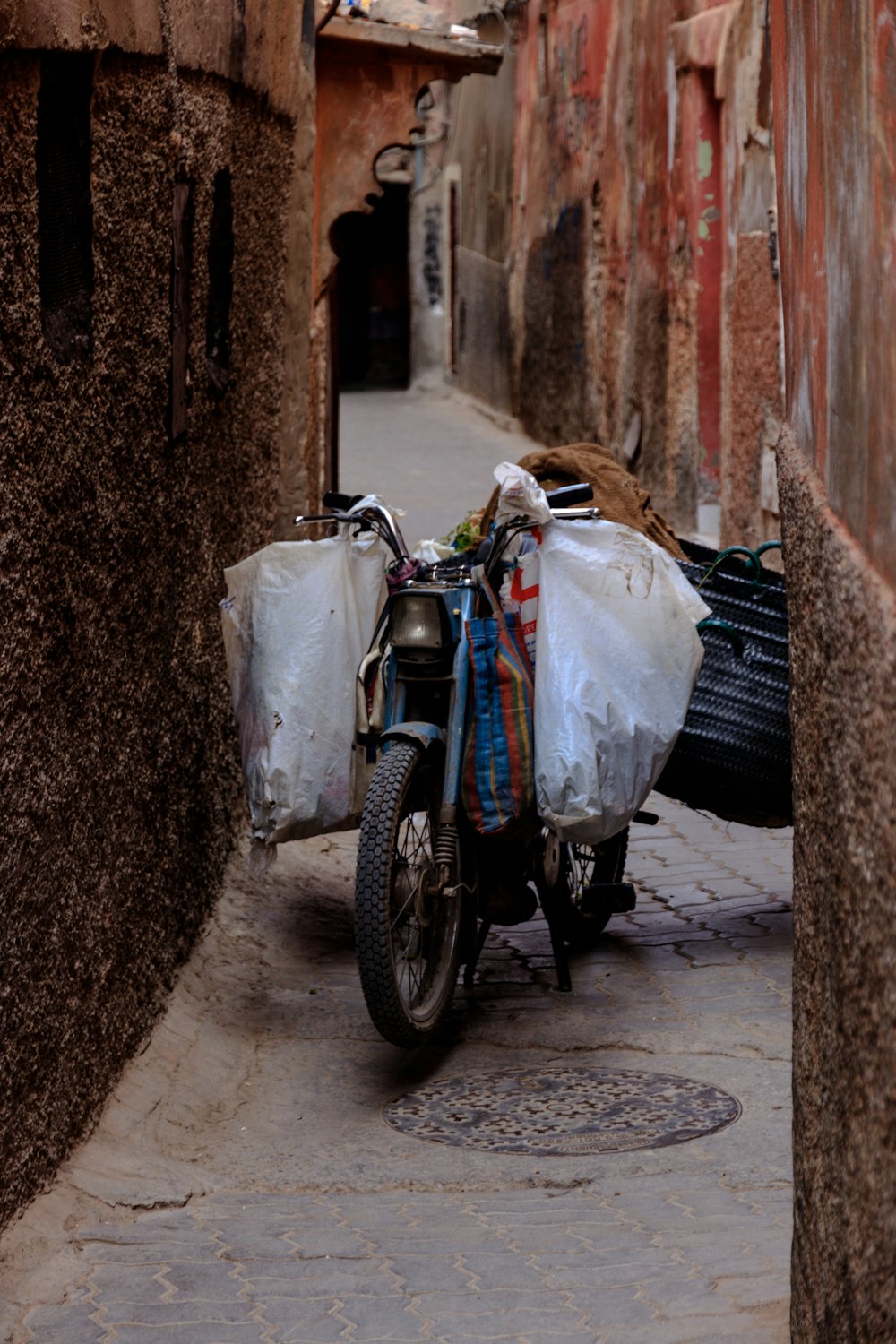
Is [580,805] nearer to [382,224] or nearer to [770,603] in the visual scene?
[770,603]

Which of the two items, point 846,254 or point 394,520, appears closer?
point 846,254

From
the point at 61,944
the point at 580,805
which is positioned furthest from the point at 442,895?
the point at 61,944

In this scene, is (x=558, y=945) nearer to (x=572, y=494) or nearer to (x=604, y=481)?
(x=572, y=494)

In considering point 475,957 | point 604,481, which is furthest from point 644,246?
point 475,957

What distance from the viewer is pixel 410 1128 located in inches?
171

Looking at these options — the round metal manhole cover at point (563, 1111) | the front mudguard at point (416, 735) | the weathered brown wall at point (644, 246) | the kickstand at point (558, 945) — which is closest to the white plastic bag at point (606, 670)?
the front mudguard at point (416, 735)

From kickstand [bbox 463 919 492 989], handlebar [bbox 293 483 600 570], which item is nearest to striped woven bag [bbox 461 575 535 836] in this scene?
handlebar [bbox 293 483 600 570]

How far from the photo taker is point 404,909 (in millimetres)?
4598

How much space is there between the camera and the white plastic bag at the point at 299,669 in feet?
16.3

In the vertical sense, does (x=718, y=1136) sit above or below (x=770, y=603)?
below

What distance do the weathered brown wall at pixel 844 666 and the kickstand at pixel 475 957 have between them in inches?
95.1

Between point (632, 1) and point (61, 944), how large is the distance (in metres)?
13.3

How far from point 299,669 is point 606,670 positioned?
0.84 metres

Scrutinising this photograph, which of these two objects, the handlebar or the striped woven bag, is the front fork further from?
the handlebar
